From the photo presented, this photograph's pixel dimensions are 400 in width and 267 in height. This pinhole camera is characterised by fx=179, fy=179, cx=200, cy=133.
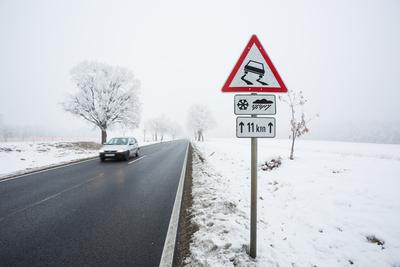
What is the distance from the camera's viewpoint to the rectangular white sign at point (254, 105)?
2.44 metres

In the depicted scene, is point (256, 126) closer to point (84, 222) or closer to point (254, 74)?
point (254, 74)

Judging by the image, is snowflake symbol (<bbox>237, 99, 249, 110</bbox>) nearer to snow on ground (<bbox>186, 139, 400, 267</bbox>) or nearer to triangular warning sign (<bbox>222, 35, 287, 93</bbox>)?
triangular warning sign (<bbox>222, 35, 287, 93</bbox>)

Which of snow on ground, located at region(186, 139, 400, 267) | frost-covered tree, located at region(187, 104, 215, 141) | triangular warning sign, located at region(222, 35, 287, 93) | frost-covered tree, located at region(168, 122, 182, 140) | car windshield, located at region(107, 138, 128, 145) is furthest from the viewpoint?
frost-covered tree, located at region(168, 122, 182, 140)

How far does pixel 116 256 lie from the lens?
2.64 meters

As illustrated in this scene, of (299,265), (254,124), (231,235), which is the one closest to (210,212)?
(231,235)

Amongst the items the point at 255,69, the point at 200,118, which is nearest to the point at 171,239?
the point at 255,69

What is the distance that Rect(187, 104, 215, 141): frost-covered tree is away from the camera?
2020 inches

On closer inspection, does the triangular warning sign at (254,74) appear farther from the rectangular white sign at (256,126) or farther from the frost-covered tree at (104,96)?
the frost-covered tree at (104,96)

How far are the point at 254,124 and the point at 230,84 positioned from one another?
69 centimetres

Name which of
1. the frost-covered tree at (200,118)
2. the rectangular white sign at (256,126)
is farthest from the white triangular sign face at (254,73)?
the frost-covered tree at (200,118)

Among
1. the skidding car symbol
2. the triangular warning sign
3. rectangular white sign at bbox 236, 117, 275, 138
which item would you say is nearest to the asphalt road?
rectangular white sign at bbox 236, 117, 275, 138

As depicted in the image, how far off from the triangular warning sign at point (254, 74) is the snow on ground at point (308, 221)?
2470mm

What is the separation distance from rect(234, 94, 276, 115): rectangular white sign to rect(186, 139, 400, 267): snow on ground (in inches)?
82.1

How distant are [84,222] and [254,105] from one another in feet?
13.2
